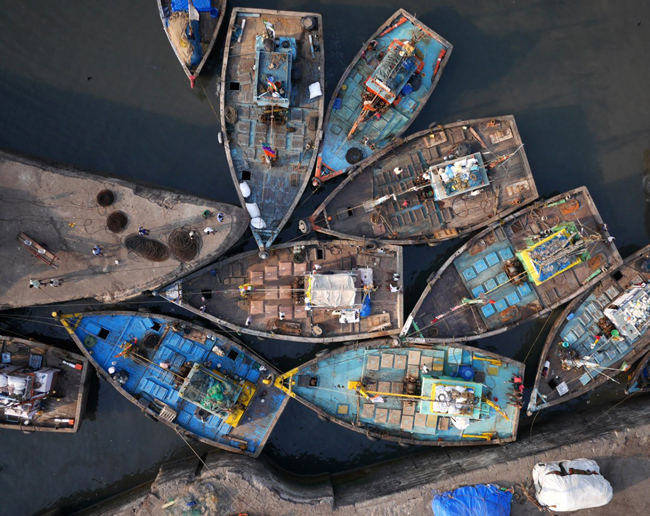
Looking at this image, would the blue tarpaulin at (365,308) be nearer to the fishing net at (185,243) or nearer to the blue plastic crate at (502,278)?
the blue plastic crate at (502,278)

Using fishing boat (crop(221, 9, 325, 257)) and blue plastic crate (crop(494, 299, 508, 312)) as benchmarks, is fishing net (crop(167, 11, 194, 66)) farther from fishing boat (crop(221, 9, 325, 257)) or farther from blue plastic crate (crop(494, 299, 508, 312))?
blue plastic crate (crop(494, 299, 508, 312))

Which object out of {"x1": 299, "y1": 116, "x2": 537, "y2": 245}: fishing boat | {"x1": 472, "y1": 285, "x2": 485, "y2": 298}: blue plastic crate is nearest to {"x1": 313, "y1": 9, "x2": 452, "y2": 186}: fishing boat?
{"x1": 299, "y1": 116, "x2": 537, "y2": 245}: fishing boat

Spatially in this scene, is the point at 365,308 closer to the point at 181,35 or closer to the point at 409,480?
the point at 409,480

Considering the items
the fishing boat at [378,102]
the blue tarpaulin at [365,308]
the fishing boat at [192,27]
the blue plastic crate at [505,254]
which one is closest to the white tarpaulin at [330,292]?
the blue tarpaulin at [365,308]

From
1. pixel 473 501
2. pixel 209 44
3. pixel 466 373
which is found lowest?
pixel 473 501

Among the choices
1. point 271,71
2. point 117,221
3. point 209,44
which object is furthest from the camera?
point 209,44

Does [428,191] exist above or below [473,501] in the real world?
above

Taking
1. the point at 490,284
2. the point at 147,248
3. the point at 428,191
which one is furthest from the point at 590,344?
the point at 147,248
